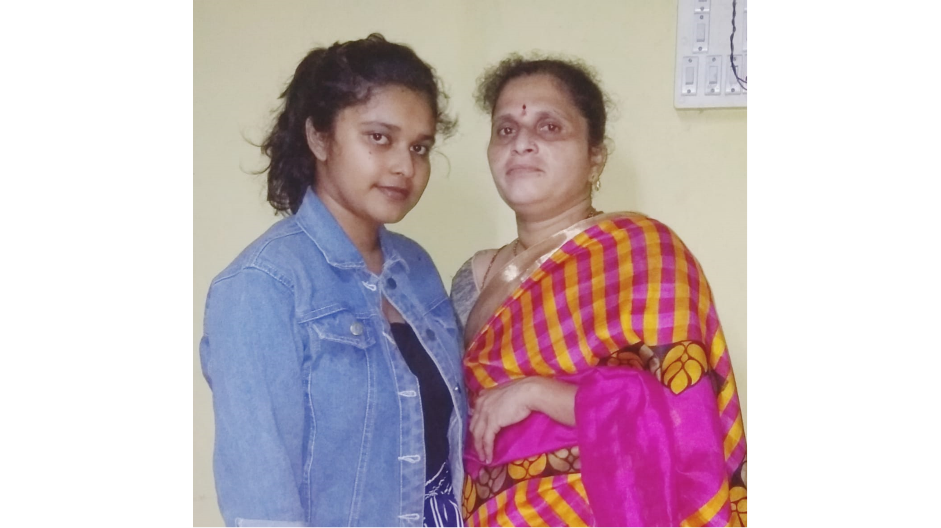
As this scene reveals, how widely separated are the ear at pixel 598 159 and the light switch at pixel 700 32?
0.19 m

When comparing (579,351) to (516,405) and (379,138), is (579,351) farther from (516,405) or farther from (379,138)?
(379,138)

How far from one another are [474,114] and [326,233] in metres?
0.29

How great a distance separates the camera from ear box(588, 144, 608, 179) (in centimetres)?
95

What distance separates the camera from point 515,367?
2.81ft

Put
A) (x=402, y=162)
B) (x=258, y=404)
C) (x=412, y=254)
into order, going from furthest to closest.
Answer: (x=412, y=254) < (x=402, y=162) < (x=258, y=404)

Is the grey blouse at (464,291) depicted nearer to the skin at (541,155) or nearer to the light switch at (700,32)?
the skin at (541,155)

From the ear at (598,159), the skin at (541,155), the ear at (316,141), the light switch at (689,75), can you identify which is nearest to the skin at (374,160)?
the ear at (316,141)

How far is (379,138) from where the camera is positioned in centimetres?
83

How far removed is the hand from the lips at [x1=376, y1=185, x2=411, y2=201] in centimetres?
29
